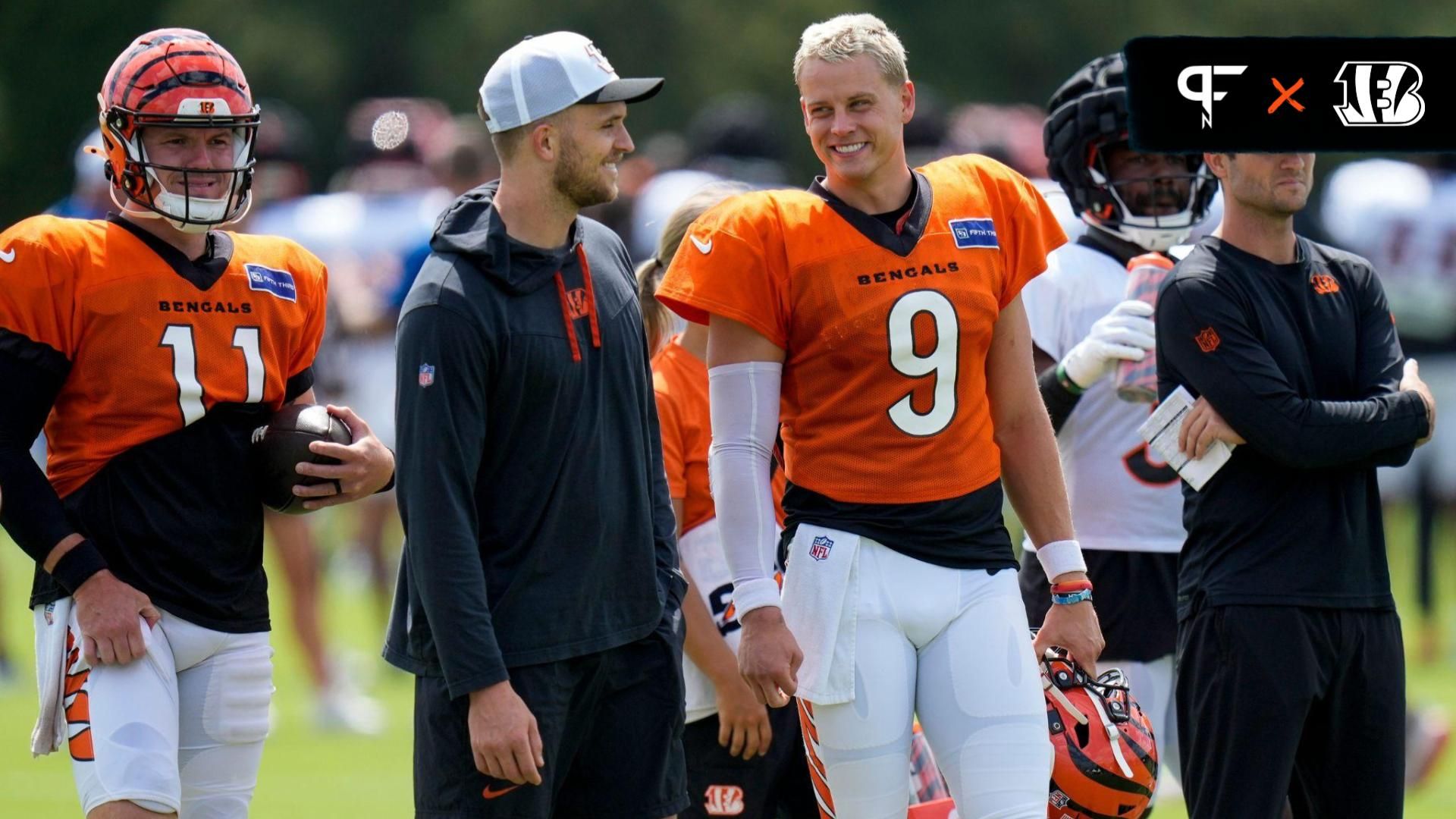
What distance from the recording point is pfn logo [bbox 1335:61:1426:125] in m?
4.70

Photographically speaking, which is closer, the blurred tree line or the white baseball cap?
the white baseball cap

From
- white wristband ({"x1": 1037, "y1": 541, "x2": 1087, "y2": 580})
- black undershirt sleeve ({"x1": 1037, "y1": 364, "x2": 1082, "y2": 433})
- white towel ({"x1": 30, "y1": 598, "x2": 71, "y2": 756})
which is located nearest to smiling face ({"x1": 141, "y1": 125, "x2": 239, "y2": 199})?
white towel ({"x1": 30, "y1": 598, "x2": 71, "y2": 756})

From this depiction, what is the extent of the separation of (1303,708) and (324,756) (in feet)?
16.2

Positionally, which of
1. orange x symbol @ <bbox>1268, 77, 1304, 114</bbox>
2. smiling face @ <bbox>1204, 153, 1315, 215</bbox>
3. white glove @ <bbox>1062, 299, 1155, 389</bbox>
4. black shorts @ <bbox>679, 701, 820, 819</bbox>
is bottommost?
black shorts @ <bbox>679, 701, 820, 819</bbox>

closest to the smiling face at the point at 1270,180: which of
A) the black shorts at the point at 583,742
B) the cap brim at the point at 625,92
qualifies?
the cap brim at the point at 625,92

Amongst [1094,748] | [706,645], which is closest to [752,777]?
[706,645]

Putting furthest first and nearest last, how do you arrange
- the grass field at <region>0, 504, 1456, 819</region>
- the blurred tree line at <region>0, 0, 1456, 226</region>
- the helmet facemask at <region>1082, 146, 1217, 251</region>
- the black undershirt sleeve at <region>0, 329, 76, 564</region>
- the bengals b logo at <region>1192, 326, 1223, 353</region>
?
the blurred tree line at <region>0, 0, 1456, 226</region> → the grass field at <region>0, 504, 1456, 819</region> → the helmet facemask at <region>1082, 146, 1217, 251</region> → the bengals b logo at <region>1192, 326, 1223, 353</region> → the black undershirt sleeve at <region>0, 329, 76, 564</region>

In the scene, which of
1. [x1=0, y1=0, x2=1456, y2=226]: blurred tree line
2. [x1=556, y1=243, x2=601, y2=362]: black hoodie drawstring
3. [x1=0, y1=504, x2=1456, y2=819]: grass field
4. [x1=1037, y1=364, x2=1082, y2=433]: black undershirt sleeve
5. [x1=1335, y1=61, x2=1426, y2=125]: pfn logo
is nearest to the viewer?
[x1=556, y1=243, x2=601, y2=362]: black hoodie drawstring

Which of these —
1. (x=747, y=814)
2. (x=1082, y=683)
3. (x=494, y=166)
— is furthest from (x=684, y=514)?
(x=494, y=166)

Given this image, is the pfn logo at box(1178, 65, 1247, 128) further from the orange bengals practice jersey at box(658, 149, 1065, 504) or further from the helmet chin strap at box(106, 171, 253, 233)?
the helmet chin strap at box(106, 171, 253, 233)

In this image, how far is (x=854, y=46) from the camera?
4.41 metres

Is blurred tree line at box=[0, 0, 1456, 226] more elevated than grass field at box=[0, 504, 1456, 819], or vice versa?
blurred tree line at box=[0, 0, 1456, 226]

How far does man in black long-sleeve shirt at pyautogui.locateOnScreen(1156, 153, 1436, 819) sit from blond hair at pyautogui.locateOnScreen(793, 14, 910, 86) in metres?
0.83

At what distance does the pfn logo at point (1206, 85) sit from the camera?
465cm
